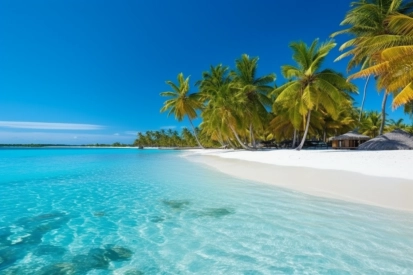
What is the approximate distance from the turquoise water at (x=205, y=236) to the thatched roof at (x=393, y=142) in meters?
13.9

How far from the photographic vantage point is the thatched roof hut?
21203 mm

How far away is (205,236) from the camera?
3.60 m

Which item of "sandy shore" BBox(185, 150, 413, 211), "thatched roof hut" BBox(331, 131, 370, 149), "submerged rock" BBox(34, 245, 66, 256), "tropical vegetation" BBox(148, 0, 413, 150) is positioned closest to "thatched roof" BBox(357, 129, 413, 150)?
"tropical vegetation" BBox(148, 0, 413, 150)

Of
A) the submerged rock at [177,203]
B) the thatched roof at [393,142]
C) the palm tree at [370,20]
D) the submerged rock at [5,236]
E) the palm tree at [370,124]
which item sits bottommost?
the submerged rock at [5,236]

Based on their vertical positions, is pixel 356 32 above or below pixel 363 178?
above

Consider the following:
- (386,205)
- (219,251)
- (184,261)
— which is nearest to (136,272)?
(184,261)

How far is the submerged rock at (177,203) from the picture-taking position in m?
5.32

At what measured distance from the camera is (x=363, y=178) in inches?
294

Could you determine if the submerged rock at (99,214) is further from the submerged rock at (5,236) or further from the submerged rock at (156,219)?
the submerged rock at (5,236)

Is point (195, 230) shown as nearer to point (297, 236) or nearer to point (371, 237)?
point (297, 236)

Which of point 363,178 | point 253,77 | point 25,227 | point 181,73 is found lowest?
point 25,227

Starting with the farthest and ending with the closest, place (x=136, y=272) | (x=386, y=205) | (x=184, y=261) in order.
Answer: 1. (x=386, y=205)
2. (x=184, y=261)
3. (x=136, y=272)

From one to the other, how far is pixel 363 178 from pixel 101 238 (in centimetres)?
737

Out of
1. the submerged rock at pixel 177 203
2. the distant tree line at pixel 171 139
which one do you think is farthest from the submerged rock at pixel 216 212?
the distant tree line at pixel 171 139
